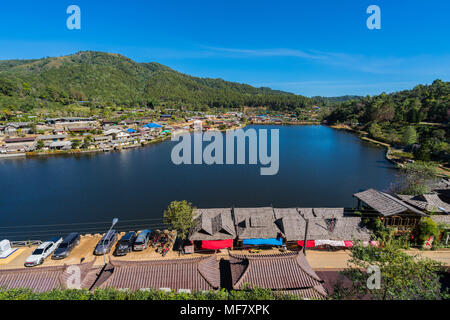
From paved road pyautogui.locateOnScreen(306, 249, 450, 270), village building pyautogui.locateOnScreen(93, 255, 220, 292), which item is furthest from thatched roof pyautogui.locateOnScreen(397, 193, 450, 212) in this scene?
village building pyautogui.locateOnScreen(93, 255, 220, 292)

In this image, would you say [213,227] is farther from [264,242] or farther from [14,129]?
[14,129]

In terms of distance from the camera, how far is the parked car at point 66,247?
12789 mm

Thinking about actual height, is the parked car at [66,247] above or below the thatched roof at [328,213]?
below

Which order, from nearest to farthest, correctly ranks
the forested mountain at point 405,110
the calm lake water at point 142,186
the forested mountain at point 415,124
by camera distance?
1. the calm lake water at point 142,186
2. the forested mountain at point 415,124
3. the forested mountain at point 405,110

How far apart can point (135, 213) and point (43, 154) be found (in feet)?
109

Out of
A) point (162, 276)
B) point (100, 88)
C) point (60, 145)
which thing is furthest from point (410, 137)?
point (100, 88)

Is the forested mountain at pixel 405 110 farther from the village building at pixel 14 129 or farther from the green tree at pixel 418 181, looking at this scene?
the village building at pixel 14 129

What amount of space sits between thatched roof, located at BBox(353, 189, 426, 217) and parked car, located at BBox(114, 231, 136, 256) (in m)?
15.8

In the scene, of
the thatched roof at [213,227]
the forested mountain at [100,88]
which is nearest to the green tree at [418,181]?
the thatched roof at [213,227]

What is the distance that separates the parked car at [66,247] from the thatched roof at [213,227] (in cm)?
747

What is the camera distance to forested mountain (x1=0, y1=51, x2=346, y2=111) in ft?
273

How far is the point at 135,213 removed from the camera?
65.3 feet

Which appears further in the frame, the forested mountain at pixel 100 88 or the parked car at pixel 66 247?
the forested mountain at pixel 100 88

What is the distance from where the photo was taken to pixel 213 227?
1363 cm
